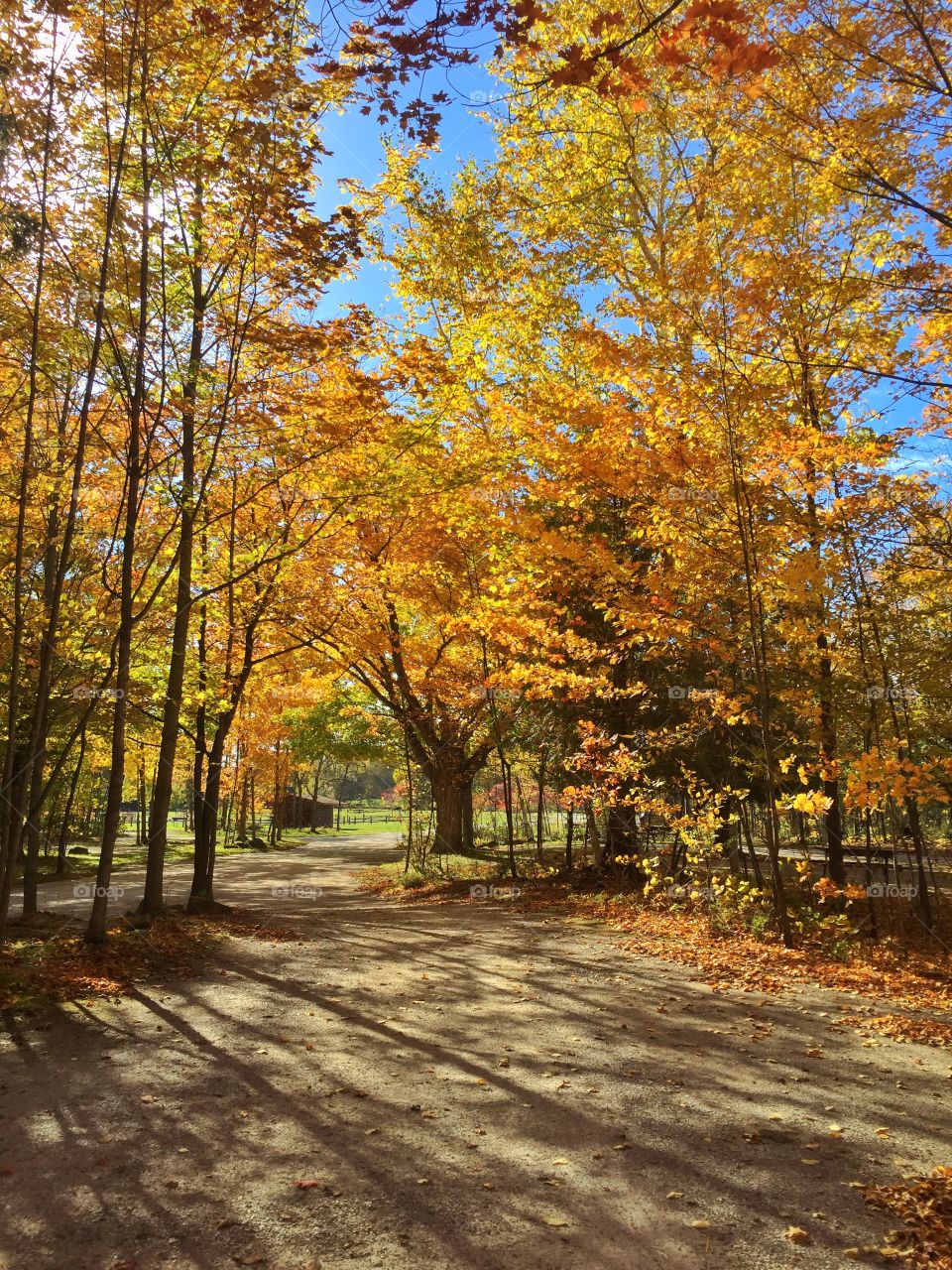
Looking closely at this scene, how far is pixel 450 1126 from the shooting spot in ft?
13.1

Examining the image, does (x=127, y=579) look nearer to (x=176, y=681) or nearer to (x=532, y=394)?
(x=176, y=681)

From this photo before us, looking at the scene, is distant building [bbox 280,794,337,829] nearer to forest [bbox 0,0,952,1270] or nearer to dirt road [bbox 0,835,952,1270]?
forest [bbox 0,0,952,1270]

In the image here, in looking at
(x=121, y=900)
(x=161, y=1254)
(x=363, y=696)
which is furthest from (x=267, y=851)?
(x=161, y=1254)

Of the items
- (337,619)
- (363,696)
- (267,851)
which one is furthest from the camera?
(267,851)

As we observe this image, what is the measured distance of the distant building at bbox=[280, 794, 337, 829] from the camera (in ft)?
180

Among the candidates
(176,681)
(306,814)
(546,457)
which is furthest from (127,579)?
(306,814)

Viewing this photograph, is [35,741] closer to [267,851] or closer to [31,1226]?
[31,1226]

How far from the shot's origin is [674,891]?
10805mm

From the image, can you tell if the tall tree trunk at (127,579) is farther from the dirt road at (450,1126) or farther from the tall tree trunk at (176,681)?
the tall tree trunk at (176,681)

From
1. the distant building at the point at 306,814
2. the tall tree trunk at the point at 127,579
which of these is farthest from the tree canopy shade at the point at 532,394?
the distant building at the point at 306,814

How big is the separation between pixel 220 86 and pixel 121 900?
13.0m

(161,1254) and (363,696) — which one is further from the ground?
(363,696)

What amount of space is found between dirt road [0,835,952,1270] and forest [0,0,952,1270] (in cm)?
7

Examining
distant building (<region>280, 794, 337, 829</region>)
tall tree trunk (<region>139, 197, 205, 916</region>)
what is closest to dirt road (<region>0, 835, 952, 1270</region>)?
tall tree trunk (<region>139, 197, 205, 916</region>)
